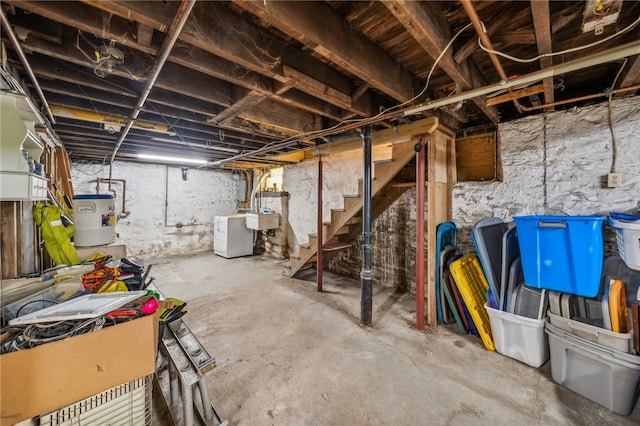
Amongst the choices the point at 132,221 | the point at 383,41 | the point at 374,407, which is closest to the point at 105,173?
the point at 132,221

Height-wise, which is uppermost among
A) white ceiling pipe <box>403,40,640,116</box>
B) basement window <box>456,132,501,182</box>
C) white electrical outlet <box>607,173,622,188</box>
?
white ceiling pipe <box>403,40,640,116</box>

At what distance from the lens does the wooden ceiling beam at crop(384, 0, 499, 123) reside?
3.67 ft

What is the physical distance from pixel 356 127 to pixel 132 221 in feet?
17.7

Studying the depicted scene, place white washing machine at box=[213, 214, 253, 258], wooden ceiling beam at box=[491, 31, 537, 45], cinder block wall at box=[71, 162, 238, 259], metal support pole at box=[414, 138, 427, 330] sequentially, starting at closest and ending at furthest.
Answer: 1. wooden ceiling beam at box=[491, 31, 537, 45]
2. metal support pole at box=[414, 138, 427, 330]
3. cinder block wall at box=[71, 162, 238, 259]
4. white washing machine at box=[213, 214, 253, 258]

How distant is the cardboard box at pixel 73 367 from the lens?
0.89 metres

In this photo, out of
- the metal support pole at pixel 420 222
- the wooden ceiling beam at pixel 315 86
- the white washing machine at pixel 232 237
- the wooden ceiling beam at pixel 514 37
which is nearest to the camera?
the wooden ceiling beam at pixel 514 37

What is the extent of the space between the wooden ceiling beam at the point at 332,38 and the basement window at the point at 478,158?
1538 mm

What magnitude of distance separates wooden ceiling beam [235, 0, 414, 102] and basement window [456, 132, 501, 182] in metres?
1.54

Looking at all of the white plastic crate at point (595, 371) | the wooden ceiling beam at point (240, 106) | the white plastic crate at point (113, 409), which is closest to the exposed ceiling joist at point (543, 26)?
the wooden ceiling beam at point (240, 106)

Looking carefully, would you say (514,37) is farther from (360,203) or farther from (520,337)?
(520,337)

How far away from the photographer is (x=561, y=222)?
71.2 inches

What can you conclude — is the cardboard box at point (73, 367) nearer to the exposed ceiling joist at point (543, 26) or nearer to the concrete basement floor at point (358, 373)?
the concrete basement floor at point (358, 373)

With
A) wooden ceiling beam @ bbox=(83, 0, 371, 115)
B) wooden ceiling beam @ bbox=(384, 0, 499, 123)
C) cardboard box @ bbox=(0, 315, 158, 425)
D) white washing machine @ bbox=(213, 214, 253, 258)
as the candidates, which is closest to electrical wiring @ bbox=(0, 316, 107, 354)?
cardboard box @ bbox=(0, 315, 158, 425)

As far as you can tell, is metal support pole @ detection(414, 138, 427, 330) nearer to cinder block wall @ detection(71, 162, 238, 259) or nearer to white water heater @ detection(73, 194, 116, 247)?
white water heater @ detection(73, 194, 116, 247)
